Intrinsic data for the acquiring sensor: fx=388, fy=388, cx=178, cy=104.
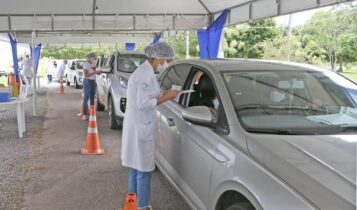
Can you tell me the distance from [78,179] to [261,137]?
3.36m

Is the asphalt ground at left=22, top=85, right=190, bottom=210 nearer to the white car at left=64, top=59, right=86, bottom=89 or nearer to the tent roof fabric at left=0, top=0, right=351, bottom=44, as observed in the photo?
the tent roof fabric at left=0, top=0, right=351, bottom=44

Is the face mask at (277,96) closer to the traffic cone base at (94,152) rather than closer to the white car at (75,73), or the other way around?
the traffic cone base at (94,152)

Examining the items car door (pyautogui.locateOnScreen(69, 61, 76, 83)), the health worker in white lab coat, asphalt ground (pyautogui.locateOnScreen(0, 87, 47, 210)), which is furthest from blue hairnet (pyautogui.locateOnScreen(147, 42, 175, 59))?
car door (pyautogui.locateOnScreen(69, 61, 76, 83))

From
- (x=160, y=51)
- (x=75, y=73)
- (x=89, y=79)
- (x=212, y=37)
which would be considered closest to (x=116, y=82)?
Result: (x=89, y=79)

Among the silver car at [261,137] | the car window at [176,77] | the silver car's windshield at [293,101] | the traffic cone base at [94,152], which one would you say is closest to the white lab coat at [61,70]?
the traffic cone base at [94,152]

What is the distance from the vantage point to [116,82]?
28.8 feet

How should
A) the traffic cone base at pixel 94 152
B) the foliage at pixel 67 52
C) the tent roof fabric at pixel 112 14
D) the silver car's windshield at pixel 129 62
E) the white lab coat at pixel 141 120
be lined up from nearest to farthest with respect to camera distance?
the white lab coat at pixel 141 120 → the traffic cone base at pixel 94 152 → the silver car's windshield at pixel 129 62 → the tent roof fabric at pixel 112 14 → the foliage at pixel 67 52

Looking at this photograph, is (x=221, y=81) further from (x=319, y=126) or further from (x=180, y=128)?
(x=319, y=126)

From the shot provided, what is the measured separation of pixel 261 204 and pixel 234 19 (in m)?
→ 10.00

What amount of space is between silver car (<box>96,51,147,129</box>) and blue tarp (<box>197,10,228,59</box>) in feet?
10.1

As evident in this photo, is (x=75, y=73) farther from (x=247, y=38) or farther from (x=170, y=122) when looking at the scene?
(x=170, y=122)

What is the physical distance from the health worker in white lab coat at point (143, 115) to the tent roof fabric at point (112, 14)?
785 cm

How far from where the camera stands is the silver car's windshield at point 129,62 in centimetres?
952

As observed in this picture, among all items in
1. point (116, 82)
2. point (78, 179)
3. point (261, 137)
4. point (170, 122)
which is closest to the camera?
point (261, 137)
